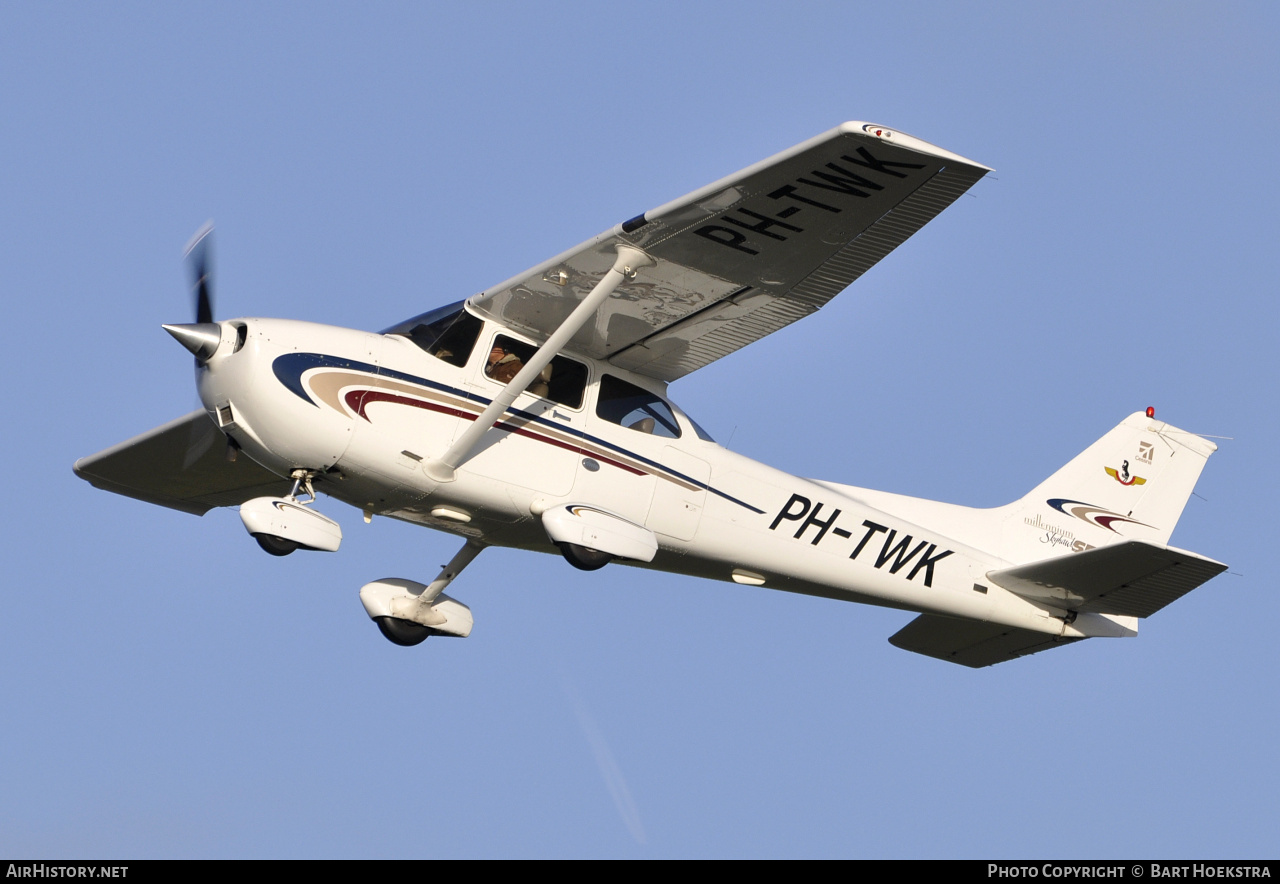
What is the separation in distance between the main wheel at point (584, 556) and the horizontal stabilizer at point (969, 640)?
3.80 metres

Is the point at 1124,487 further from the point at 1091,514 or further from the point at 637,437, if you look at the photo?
the point at 637,437

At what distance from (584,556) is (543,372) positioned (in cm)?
145

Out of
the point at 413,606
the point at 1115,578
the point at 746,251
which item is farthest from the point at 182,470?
the point at 1115,578

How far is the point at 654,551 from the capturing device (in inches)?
440

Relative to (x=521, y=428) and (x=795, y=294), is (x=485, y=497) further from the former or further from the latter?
(x=795, y=294)

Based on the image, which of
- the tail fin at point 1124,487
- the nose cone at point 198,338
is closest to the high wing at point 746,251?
the nose cone at point 198,338

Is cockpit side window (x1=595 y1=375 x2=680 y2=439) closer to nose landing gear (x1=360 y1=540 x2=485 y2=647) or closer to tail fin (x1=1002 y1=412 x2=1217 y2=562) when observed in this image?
nose landing gear (x1=360 y1=540 x2=485 y2=647)

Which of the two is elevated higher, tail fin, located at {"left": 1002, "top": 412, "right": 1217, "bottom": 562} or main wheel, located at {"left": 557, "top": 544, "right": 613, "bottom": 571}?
tail fin, located at {"left": 1002, "top": 412, "right": 1217, "bottom": 562}

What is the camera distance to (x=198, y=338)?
1032cm

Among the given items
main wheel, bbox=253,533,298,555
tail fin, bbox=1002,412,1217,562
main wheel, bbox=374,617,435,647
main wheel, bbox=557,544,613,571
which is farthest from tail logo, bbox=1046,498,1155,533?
main wheel, bbox=253,533,298,555

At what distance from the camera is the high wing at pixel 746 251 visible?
9625 mm

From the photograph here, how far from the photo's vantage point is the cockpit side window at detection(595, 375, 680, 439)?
38.1ft
